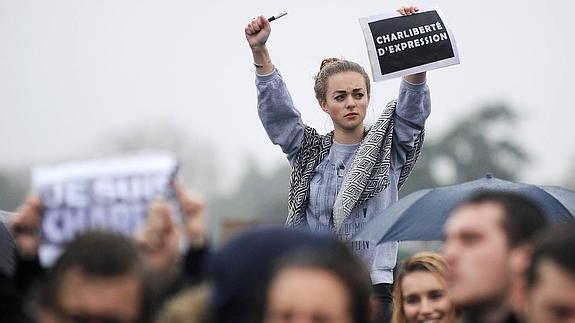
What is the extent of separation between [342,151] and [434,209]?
669 mm

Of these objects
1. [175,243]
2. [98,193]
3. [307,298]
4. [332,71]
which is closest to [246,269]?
[307,298]

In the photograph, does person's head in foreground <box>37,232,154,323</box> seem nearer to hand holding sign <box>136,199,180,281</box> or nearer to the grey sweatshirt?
hand holding sign <box>136,199,180,281</box>

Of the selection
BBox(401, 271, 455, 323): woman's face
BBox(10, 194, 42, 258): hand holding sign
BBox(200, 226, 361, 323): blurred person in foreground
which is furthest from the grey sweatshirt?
BBox(200, 226, 361, 323): blurred person in foreground

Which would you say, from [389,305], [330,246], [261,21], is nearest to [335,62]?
[261,21]

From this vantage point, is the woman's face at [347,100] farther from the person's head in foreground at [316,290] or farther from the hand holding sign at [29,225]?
the person's head in foreground at [316,290]

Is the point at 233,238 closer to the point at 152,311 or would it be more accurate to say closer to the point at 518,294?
the point at 152,311

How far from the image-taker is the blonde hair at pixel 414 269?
331 inches

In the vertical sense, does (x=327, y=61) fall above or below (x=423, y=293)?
above

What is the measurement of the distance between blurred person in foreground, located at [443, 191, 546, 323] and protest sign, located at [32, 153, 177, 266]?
0.97m

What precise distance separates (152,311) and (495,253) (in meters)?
1.14

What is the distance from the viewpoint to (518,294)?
529 centimetres

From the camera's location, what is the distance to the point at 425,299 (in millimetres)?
8297

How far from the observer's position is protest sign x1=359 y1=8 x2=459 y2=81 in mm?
8797

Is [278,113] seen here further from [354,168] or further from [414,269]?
[414,269]
